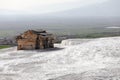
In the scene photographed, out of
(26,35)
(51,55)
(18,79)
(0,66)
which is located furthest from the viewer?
(26,35)

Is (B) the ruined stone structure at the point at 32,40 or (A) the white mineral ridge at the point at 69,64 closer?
(A) the white mineral ridge at the point at 69,64

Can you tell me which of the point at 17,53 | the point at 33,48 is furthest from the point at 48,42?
the point at 17,53

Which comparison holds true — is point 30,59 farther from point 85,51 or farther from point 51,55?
point 85,51

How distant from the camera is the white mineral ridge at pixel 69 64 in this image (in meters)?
13.4

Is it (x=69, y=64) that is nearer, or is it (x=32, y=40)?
(x=69, y=64)

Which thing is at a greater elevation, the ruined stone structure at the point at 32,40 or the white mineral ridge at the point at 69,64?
the ruined stone structure at the point at 32,40

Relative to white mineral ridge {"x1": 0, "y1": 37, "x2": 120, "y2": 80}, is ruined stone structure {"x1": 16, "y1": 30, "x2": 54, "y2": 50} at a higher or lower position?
higher

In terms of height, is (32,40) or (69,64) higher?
(32,40)

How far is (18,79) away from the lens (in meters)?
13.8

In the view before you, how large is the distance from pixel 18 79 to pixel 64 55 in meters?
3.89

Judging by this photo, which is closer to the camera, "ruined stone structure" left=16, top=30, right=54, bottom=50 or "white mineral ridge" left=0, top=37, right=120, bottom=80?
"white mineral ridge" left=0, top=37, right=120, bottom=80

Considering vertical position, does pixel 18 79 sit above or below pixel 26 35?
below

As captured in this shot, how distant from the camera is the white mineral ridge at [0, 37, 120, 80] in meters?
13.4

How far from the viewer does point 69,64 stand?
1553 cm
